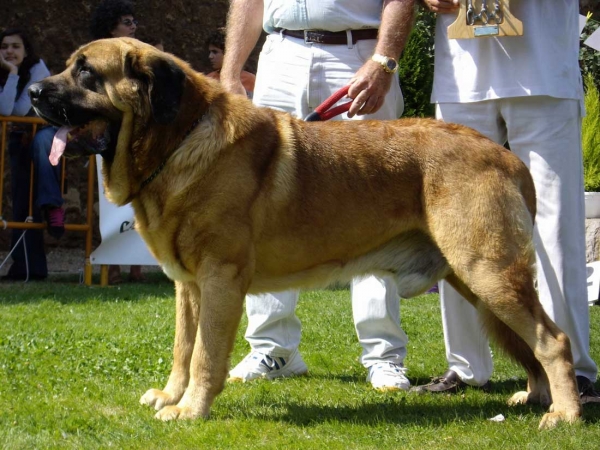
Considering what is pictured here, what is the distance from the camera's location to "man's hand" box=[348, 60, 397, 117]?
4559 mm

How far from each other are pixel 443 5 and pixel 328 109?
0.80 metres

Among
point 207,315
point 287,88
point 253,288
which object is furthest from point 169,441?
point 287,88

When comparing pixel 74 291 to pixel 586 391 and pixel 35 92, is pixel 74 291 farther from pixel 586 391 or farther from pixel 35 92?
pixel 586 391

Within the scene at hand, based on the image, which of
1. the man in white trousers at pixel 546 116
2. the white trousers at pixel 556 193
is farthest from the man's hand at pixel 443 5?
the white trousers at pixel 556 193

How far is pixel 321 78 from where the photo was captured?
193 inches

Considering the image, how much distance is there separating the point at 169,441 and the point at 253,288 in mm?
897

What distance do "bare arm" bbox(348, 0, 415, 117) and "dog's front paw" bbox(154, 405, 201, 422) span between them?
1.73 metres

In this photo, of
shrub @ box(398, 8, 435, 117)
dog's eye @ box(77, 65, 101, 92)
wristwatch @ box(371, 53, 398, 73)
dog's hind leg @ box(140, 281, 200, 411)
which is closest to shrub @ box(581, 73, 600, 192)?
shrub @ box(398, 8, 435, 117)

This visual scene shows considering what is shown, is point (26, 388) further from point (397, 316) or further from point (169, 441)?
point (397, 316)

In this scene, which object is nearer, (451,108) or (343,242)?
(343,242)

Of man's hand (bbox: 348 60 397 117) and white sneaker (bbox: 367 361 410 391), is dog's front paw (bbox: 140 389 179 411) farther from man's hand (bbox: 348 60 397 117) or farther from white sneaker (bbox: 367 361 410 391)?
man's hand (bbox: 348 60 397 117)

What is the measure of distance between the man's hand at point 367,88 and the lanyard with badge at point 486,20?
1.52 feet

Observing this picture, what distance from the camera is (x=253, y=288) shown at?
168 inches

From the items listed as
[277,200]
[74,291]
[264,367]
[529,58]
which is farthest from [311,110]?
[74,291]
